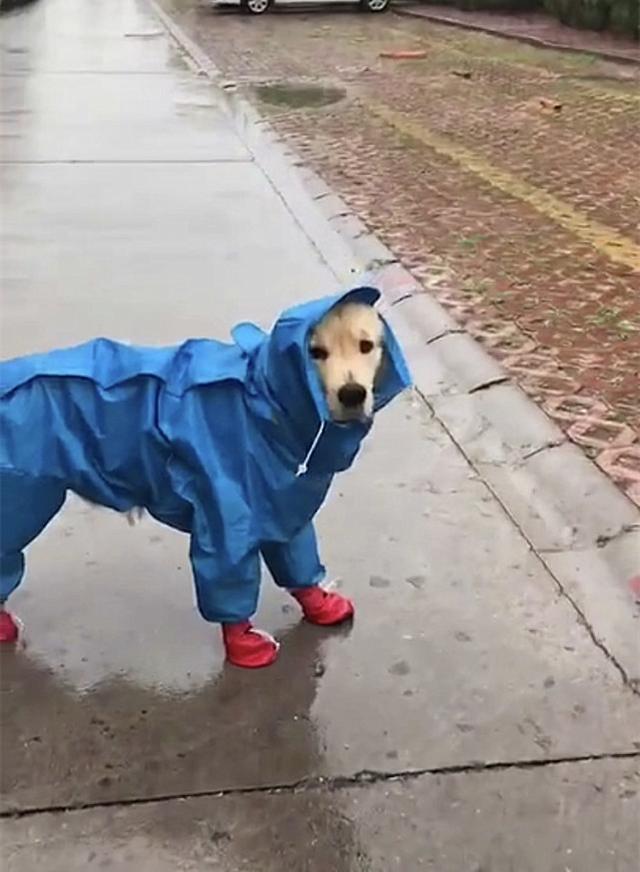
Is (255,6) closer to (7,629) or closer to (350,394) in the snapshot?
(7,629)

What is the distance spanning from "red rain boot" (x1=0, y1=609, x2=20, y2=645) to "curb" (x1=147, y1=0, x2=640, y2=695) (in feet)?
4.07

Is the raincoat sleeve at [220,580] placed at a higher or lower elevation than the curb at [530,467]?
higher

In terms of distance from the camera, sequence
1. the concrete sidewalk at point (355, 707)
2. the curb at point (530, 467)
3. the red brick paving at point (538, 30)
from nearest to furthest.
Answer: the concrete sidewalk at point (355, 707)
the curb at point (530, 467)
the red brick paving at point (538, 30)

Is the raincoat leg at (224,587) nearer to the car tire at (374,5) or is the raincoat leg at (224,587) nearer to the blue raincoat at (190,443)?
the blue raincoat at (190,443)

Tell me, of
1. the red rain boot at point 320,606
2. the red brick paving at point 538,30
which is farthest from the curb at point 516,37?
the red rain boot at point 320,606

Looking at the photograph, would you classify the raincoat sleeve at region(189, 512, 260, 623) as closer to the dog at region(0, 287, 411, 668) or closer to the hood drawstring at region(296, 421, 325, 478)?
the dog at region(0, 287, 411, 668)

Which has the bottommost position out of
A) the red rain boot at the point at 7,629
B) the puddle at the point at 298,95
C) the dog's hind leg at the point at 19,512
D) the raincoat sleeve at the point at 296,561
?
the puddle at the point at 298,95

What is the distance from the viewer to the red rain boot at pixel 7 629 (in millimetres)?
3465

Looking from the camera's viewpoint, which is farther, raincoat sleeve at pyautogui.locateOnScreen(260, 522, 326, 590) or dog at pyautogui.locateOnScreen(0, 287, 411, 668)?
raincoat sleeve at pyautogui.locateOnScreen(260, 522, 326, 590)

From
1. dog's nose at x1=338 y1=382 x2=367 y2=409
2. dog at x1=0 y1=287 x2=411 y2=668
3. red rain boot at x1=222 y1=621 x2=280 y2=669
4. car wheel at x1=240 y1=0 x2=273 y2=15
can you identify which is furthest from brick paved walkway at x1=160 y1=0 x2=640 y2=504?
car wheel at x1=240 y1=0 x2=273 y2=15

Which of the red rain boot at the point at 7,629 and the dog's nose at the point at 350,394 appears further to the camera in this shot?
the red rain boot at the point at 7,629

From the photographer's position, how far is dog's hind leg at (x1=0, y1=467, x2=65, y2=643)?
125 inches

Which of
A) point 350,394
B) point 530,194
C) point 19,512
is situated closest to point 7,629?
point 19,512

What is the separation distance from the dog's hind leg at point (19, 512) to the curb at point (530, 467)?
929mm
